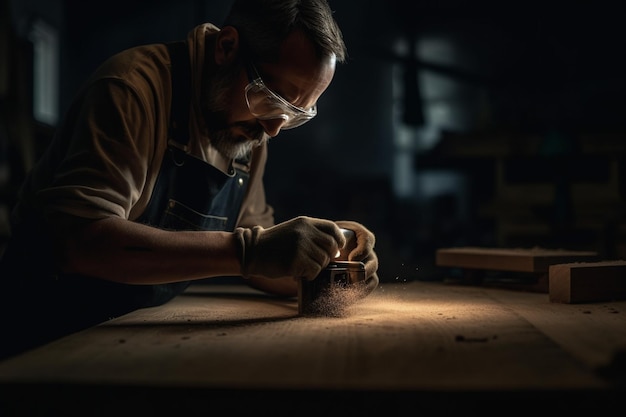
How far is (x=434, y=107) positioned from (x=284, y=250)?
13.5 ft

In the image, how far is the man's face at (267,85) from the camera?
6.87ft

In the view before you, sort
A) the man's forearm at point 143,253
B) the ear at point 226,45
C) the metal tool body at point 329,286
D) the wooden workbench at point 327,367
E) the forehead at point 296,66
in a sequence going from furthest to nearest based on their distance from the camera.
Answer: the ear at point 226,45 → the forehead at point 296,66 → the metal tool body at point 329,286 → the man's forearm at point 143,253 → the wooden workbench at point 327,367

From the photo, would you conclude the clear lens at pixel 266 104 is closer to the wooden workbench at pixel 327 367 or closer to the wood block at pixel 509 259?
the wooden workbench at pixel 327 367

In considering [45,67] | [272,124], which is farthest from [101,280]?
[45,67]

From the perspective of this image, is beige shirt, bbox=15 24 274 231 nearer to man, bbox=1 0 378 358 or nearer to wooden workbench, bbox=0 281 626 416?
man, bbox=1 0 378 358

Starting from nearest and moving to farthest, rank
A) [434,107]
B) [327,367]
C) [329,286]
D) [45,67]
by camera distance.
Answer: 1. [327,367]
2. [329,286]
3. [434,107]
4. [45,67]

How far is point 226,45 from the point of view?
7.28 feet

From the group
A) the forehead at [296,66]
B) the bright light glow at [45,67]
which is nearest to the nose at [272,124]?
the forehead at [296,66]

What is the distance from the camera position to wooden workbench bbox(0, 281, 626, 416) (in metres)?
1.04

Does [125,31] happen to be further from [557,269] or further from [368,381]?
[368,381]

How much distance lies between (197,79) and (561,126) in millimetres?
3822

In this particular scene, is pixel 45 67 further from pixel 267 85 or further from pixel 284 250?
pixel 284 250

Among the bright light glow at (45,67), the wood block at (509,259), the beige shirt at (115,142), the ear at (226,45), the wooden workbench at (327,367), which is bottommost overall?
the wooden workbench at (327,367)

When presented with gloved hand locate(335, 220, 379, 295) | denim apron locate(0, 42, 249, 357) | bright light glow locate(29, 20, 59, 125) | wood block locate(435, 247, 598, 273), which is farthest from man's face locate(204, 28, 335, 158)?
bright light glow locate(29, 20, 59, 125)
